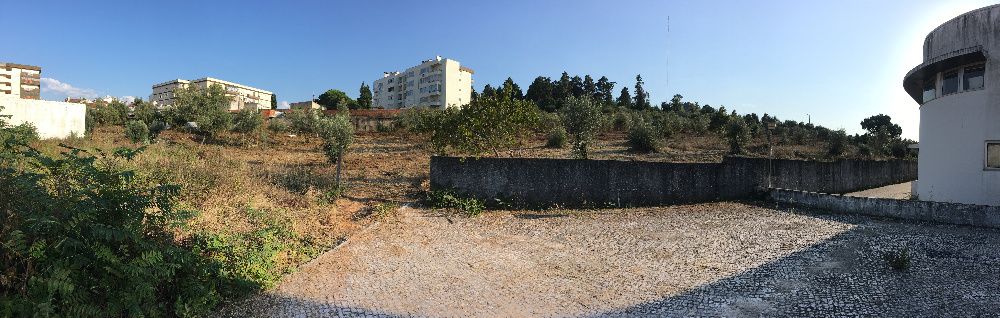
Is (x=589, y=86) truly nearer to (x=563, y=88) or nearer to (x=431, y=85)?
(x=563, y=88)

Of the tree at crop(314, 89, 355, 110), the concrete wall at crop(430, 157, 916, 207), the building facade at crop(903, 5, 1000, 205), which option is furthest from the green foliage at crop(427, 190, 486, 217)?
the tree at crop(314, 89, 355, 110)

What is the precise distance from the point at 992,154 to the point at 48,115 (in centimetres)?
3415

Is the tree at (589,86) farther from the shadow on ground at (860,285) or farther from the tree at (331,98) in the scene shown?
the shadow on ground at (860,285)

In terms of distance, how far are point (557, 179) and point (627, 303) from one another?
6997 mm

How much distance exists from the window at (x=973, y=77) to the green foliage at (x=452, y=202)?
12235mm

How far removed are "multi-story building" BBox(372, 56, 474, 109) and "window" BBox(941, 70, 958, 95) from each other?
5899 centimetres

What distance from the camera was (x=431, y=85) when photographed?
242 feet

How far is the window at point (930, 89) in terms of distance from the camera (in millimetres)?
12750

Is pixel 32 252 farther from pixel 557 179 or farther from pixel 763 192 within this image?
pixel 763 192

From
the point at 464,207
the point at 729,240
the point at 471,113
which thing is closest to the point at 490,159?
the point at 464,207

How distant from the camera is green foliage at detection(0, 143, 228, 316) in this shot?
446 cm

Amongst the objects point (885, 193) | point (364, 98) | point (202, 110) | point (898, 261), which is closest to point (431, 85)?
point (364, 98)

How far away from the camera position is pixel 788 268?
7.30 metres

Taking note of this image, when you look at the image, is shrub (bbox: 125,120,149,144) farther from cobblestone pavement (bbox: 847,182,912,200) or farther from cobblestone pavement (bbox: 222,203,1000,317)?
cobblestone pavement (bbox: 847,182,912,200)
